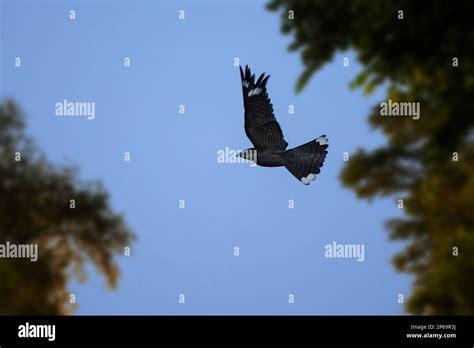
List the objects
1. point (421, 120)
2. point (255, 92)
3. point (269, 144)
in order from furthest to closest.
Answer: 1. point (421, 120)
2. point (255, 92)
3. point (269, 144)

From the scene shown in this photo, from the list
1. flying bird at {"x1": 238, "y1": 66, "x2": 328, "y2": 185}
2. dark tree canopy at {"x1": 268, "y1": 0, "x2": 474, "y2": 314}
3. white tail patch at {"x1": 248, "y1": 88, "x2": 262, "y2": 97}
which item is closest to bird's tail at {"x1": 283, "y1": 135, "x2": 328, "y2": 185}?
flying bird at {"x1": 238, "y1": 66, "x2": 328, "y2": 185}

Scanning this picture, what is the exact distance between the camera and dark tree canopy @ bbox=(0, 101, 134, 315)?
26.7ft

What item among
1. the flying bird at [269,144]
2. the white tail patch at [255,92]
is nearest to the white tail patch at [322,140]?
the flying bird at [269,144]

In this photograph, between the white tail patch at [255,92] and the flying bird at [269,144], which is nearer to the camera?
the flying bird at [269,144]

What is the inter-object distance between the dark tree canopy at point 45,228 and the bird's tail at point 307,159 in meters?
2.64

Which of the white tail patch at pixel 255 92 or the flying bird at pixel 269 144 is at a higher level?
the white tail patch at pixel 255 92

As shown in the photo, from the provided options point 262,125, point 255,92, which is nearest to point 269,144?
point 262,125

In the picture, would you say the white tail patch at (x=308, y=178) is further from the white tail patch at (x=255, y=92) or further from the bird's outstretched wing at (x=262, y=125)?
the white tail patch at (x=255, y=92)

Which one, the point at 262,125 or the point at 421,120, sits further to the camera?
the point at 421,120

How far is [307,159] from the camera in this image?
23.1 feet

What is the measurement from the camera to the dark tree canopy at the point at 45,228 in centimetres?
812

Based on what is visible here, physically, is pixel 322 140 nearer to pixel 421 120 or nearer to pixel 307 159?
pixel 307 159

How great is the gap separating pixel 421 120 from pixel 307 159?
6.54 feet

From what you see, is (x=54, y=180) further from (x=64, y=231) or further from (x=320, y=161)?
(x=320, y=161)
